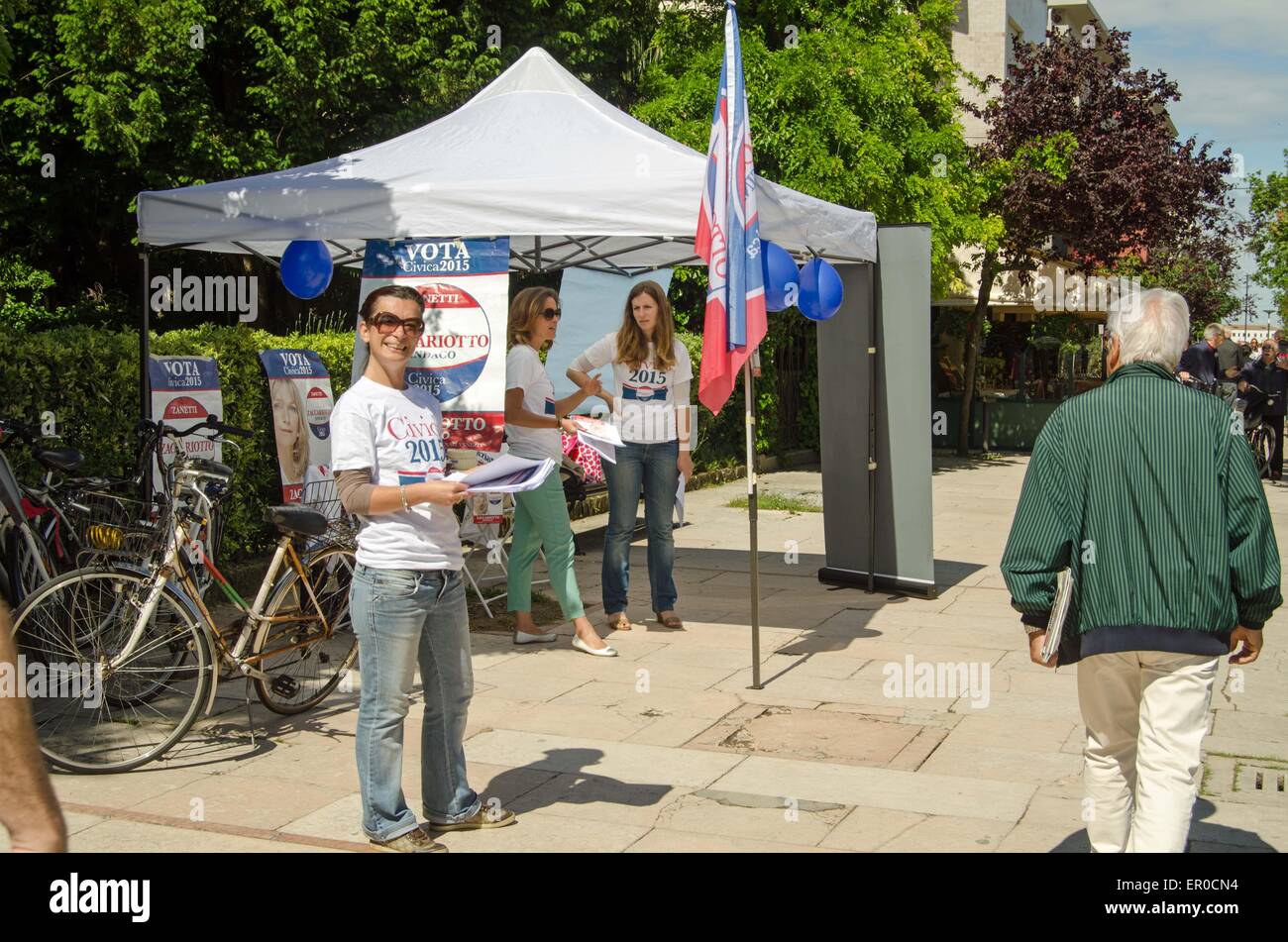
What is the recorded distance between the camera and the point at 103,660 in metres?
Answer: 5.34

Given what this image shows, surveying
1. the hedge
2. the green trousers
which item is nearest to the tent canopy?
the hedge

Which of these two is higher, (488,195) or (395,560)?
(488,195)

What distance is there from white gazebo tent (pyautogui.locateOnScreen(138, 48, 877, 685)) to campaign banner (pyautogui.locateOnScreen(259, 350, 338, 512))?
1.17m

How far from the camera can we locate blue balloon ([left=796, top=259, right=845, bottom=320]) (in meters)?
8.25

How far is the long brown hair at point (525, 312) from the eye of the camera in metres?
7.67

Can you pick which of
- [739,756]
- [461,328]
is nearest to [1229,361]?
[461,328]

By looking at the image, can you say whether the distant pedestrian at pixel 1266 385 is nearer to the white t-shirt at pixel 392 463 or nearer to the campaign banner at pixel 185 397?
the campaign banner at pixel 185 397

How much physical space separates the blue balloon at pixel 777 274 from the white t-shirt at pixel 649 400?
68cm

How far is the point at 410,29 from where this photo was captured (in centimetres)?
1941

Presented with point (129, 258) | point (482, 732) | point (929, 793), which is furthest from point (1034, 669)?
point (129, 258)

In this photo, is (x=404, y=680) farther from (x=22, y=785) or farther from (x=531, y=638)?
(x=531, y=638)

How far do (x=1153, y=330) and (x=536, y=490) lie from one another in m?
4.26

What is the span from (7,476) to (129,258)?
1836 cm

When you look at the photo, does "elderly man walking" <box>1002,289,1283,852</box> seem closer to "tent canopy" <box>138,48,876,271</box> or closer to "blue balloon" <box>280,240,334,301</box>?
"tent canopy" <box>138,48,876,271</box>
